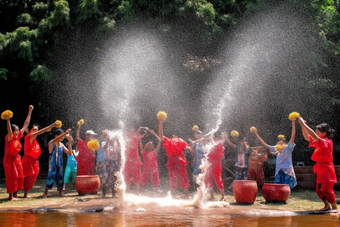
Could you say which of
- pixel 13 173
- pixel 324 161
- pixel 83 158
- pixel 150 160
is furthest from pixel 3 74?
pixel 324 161

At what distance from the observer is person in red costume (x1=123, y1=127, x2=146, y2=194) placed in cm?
980

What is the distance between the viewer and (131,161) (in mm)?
9867

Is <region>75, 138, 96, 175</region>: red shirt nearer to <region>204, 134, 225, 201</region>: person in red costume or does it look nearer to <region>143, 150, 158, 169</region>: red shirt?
<region>143, 150, 158, 169</region>: red shirt

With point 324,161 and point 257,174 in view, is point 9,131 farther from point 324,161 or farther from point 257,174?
point 324,161

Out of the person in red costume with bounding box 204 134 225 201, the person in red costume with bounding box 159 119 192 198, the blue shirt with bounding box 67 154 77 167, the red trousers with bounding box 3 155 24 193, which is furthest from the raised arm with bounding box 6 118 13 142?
the person in red costume with bounding box 204 134 225 201

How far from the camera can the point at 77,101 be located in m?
14.3

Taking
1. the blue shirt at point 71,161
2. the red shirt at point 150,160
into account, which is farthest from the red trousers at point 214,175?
the blue shirt at point 71,161

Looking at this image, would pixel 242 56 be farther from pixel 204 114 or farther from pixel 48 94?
pixel 48 94

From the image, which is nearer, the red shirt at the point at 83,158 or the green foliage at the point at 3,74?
the red shirt at the point at 83,158

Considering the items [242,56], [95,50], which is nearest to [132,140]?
[95,50]

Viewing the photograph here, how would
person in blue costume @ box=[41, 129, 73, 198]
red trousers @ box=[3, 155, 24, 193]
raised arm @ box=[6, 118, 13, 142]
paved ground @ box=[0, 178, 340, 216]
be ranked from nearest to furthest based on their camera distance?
paved ground @ box=[0, 178, 340, 216], raised arm @ box=[6, 118, 13, 142], red trousers @ box=[3, 155, 24, 193], person in blue costume @ box=[41, 129, 73, 198]

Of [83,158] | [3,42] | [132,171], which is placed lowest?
[132,171]

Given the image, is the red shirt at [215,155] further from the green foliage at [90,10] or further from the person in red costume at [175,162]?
the green foliage at [90,10]

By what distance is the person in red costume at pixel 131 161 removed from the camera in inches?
386
